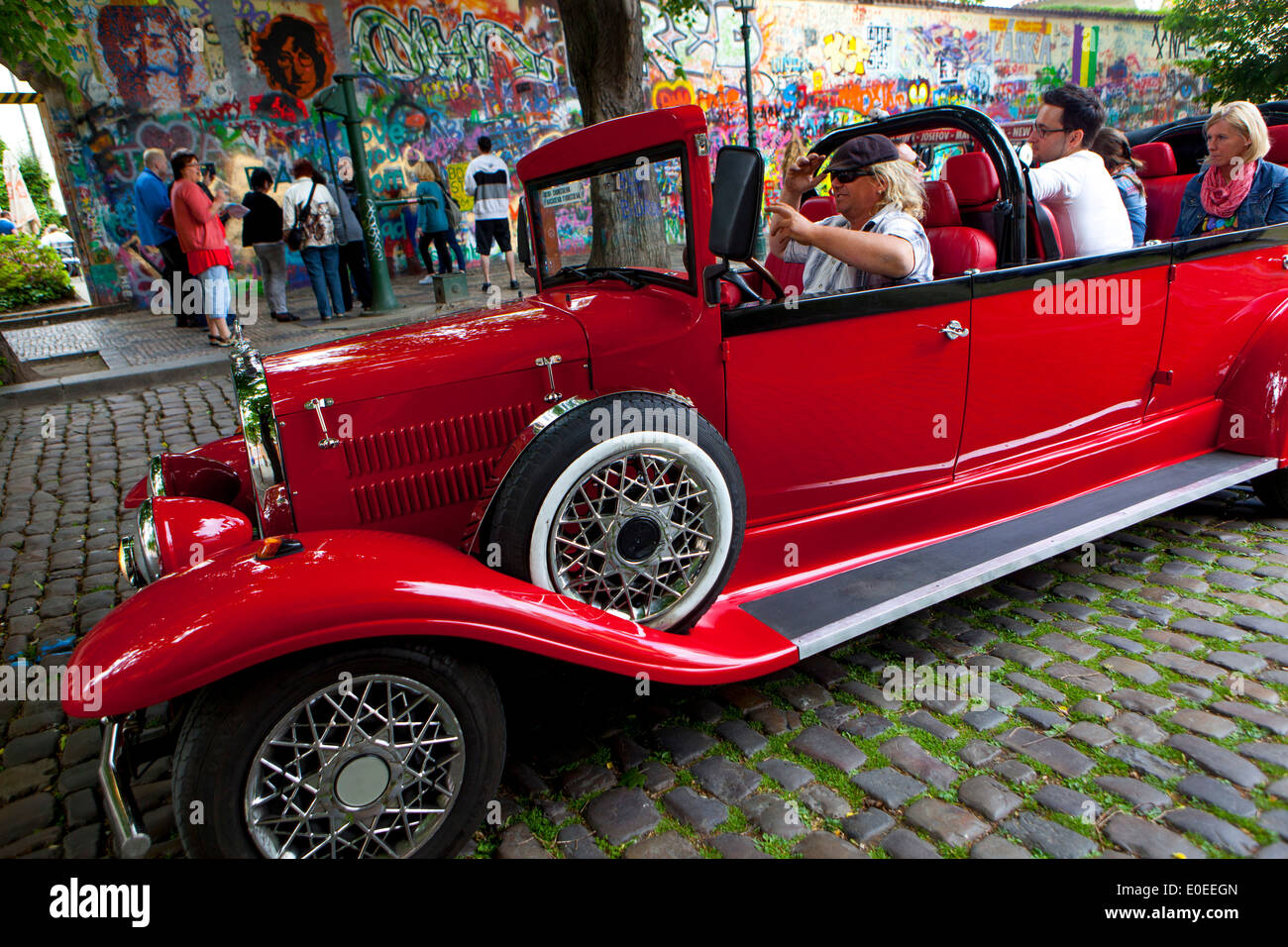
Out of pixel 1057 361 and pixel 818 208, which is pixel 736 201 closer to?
pixel 818 208

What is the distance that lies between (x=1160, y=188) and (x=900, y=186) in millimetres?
2993

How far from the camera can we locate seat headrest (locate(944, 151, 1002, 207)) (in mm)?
3299

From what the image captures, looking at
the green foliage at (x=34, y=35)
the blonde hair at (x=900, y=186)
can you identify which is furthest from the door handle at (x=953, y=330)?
the green foliage at (x=34, y=35)

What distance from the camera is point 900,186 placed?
304cm

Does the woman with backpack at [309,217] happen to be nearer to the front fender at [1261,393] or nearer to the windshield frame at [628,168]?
the windshield frame at [628,168]

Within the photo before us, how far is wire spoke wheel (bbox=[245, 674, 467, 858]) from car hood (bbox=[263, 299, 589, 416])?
2.97 ft

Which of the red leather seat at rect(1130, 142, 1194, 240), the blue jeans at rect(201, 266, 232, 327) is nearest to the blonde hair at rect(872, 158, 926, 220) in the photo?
the red leather seat at rect(1130, 142, 1194, 240)

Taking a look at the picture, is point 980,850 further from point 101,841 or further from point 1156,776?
point 101,841

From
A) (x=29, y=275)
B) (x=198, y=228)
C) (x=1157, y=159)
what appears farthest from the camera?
(x=29, y=275)

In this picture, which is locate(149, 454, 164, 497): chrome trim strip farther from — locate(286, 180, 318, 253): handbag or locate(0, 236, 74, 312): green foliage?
locate(0, 236, 74, 312): green foliage

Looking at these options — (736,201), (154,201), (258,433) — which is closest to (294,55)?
(154,201)

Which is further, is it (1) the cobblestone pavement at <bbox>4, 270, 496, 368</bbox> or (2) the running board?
(1) the cobblestone pavement at <bbox>4, 270, 496, 368</bbox>

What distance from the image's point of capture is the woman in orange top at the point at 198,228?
8.38 meters

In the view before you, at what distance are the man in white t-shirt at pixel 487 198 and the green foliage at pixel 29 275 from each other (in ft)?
33.3
